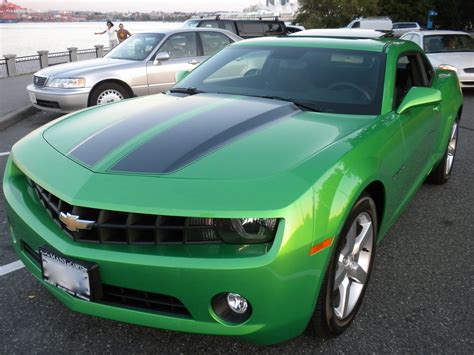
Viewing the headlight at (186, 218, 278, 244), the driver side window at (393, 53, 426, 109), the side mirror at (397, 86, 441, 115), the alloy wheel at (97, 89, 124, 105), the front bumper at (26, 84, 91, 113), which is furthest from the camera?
the alloy wheel at (97, 89, 124, 105)

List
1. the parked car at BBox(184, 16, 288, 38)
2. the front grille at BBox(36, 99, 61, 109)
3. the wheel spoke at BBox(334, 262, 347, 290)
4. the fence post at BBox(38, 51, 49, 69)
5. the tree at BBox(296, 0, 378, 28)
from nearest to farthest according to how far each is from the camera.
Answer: the wheel spoke at BBox(334, 262, 347, 290)
the front grille at BBox(36, 99, 61, 109)
the parked car at BBox(184, 16, 288, 38)
the fence post at BBox(38, 51, 49, 69)
the tree at BBox(296, 0, 378, 28)

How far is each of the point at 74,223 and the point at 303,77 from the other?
1.99 m

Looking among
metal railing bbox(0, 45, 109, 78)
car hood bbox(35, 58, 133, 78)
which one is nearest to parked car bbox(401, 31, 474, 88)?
car hood bbox(35, 58, 133, 78)

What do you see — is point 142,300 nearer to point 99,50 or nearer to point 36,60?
point 36,60

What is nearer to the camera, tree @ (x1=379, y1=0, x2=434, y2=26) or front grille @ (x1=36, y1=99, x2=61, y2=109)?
front grille @ (x1=36, y1=99, x2=61, y2=109)

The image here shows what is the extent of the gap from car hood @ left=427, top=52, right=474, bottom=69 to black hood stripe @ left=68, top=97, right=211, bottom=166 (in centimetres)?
890

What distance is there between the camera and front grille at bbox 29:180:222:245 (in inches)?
78.8

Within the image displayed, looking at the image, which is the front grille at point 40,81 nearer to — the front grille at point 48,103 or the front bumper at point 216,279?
the front grille at point 48,103

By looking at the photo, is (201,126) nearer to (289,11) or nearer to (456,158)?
(456,158)

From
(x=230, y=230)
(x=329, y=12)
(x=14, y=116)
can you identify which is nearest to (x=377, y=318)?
(x=230, y=230)

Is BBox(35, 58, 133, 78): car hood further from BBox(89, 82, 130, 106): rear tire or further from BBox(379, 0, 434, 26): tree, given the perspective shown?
BBox(379, 0, 434, 26): tree

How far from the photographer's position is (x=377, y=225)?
2.76m

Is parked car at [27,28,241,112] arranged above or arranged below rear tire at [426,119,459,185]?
above

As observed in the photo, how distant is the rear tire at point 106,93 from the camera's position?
25.3 ft
